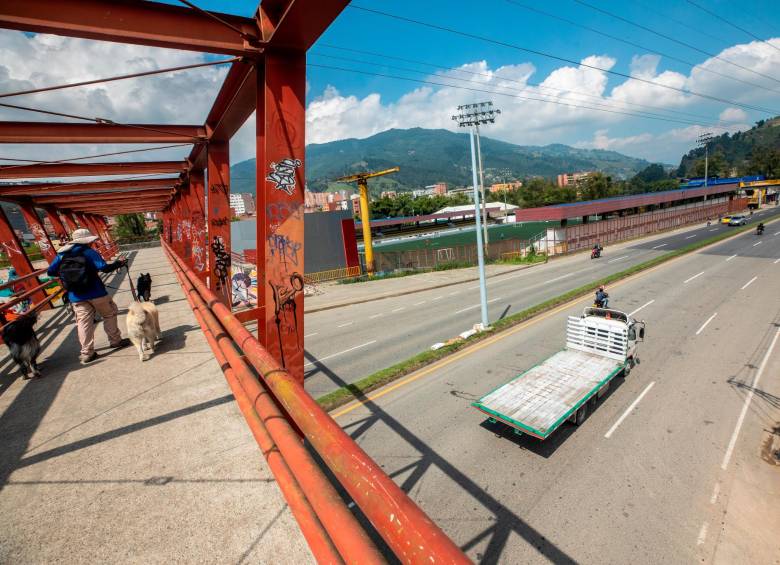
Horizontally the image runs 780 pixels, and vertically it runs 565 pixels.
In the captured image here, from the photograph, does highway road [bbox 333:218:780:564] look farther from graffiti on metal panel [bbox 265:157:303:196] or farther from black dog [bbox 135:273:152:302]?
black dog [bbox 135:273:152:302]

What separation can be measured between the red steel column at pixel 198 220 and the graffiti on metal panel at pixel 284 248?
8.91 meters

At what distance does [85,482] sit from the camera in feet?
12.0

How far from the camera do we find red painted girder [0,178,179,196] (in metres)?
12.7

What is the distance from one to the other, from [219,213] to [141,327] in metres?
3.52

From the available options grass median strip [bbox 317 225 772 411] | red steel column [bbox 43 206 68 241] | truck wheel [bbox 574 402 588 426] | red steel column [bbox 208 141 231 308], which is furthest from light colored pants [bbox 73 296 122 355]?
red steel column [bbox 43 206 68 241]

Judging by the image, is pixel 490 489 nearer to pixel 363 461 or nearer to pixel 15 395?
pixel 363 461

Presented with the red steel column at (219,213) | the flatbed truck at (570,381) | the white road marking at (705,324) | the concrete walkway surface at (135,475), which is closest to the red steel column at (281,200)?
the concrete walkway surface at (135,475)

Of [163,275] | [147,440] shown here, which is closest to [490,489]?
[147,440]

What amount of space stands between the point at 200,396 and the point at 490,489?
571 centimetres

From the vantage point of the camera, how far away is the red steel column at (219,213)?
8.49m

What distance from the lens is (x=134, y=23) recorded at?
12.1 feet

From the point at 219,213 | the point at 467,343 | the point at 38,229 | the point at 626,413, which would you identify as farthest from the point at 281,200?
the point at 38,229

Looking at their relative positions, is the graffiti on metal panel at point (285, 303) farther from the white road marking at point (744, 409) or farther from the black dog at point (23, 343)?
the white road marking at point (744, 409)

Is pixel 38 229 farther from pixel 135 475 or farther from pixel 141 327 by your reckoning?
pixel 135 475
